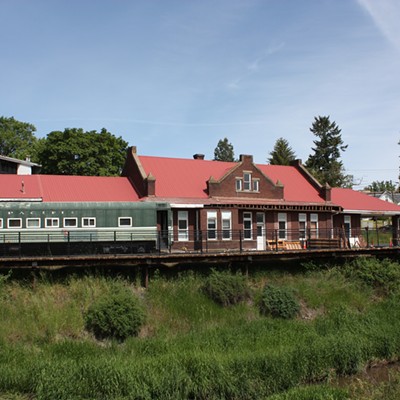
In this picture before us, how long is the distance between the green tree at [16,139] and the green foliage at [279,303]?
42.7 m

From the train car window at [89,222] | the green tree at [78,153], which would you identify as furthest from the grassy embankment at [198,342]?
the green tree at [78,153]

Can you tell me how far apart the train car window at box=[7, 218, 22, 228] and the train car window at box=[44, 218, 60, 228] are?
1293 mm

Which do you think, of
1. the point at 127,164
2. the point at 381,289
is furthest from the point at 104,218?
the point at 381,289

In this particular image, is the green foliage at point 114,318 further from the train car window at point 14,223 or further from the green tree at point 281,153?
the green tree at point 281,153

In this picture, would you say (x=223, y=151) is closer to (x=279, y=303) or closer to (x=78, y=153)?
(x=78, y=153)

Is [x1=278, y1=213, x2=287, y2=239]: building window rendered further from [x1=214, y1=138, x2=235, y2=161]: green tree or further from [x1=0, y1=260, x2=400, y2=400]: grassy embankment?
[x1=214, y1=138, x2=235, y2=161]: green tree

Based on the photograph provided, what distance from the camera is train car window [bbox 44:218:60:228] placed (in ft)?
84.4

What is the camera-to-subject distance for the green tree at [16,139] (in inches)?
2330

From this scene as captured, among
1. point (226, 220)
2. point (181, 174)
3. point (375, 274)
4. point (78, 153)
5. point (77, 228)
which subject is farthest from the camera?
point (78, 153)

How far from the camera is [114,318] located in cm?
1936

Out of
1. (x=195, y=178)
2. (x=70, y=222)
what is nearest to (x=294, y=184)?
(x=195, y=178)

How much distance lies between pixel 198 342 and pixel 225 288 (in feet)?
14.4

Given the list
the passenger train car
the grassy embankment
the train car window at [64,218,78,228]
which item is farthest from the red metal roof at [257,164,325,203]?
the train car window at [64,218,78,228]

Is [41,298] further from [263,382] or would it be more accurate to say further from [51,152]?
[51,152]
